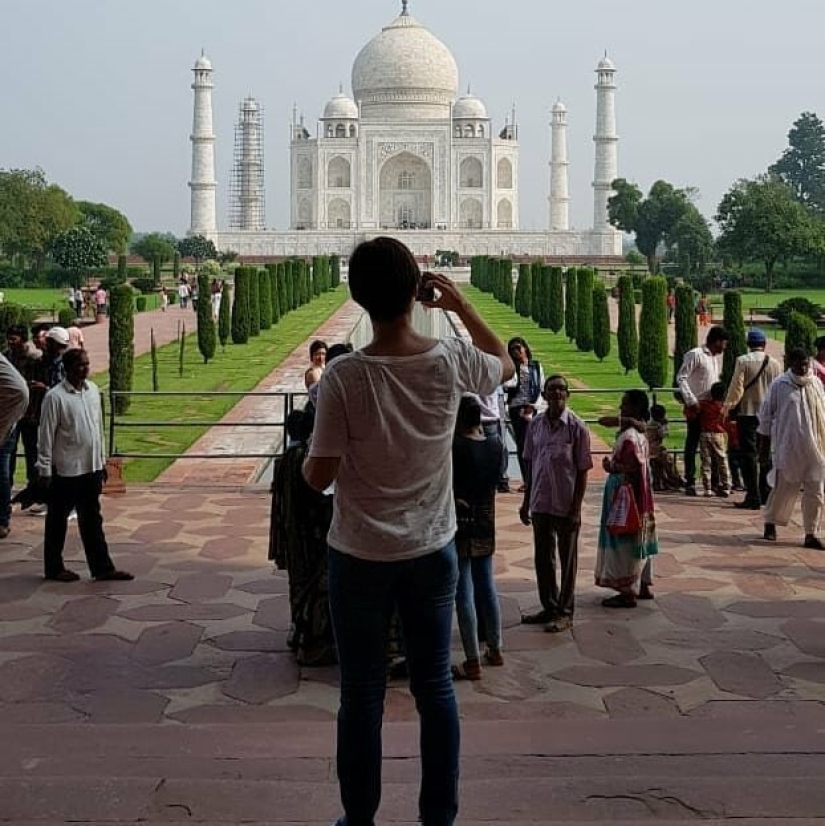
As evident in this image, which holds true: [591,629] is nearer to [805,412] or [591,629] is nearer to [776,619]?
[776,619]

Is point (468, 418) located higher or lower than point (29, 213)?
lower

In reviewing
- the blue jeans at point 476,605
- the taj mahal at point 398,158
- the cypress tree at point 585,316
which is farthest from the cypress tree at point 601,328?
the taj mahal at point 398,158

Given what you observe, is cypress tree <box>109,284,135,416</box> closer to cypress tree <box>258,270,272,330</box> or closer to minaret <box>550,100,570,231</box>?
cypress tree <box>258,270,272,330</box>

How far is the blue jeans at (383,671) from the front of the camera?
1886mm

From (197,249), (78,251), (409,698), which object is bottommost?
(409,698)

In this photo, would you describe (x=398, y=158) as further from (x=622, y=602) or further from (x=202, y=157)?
(x=622, y=602)

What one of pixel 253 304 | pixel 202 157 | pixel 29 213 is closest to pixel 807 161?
pixel 202 157

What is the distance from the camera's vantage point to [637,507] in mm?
3941

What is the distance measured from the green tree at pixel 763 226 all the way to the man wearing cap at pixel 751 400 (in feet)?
85.4

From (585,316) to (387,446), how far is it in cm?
1432

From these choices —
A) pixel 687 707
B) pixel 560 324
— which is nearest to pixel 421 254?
pixel 560 324

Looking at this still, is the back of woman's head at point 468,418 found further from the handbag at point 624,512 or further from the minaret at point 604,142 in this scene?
the minaret at point 604,142

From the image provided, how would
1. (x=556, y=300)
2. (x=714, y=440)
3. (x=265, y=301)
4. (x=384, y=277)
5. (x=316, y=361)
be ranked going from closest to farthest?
(x=384, y=277), (x=316, y=361), (x=714, y=440), (x=556, y=300), (x=265, y=301)

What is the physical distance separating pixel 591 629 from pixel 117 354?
21.1 feet
